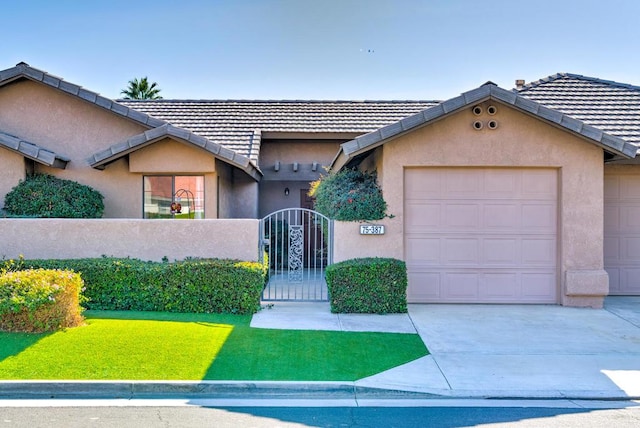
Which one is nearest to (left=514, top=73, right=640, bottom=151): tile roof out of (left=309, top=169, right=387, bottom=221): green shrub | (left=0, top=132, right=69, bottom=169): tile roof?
(left=309, top=169, right=387, bottom=221): green shrub

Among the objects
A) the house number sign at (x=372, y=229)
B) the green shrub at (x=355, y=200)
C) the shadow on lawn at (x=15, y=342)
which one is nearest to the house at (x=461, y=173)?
the house number sign at (x=372, y=229)

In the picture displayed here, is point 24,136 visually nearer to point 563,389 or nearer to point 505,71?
point 563,389

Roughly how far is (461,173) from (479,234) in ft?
4.23

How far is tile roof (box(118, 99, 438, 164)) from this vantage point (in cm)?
1622

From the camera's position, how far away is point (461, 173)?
11.0 metres

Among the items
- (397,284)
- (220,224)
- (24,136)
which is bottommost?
(397,284)

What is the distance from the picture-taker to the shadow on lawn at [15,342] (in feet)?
23.1

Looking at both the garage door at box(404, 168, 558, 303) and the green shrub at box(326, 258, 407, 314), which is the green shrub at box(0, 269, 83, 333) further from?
the garage door at box(404, 168, 558, 303)

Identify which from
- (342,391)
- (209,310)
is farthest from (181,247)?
(342,391)

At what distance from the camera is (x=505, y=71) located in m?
19.0

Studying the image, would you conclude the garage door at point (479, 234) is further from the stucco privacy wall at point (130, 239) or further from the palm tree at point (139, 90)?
the palm tree at point (139, 90)

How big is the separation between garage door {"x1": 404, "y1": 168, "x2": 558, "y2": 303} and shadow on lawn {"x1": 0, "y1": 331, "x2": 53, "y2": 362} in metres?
6.72

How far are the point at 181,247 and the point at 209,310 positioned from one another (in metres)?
1.65

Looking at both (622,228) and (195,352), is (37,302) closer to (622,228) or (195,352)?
(195,352)
